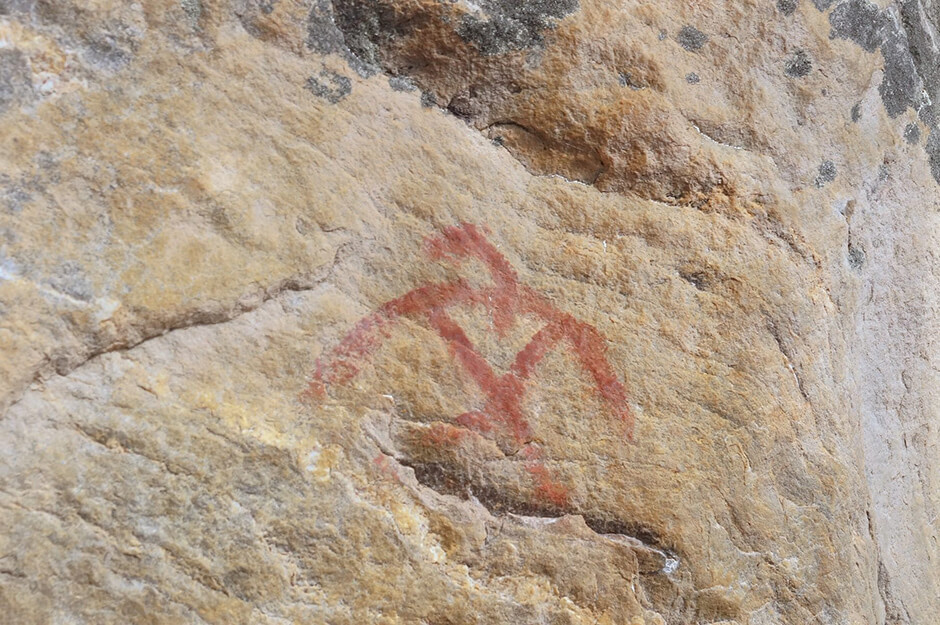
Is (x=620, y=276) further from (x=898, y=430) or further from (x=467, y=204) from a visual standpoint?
(x=898, y=430)

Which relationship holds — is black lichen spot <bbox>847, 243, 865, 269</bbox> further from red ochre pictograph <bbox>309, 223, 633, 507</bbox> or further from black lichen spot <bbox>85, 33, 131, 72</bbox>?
black lichen spot <bbox>85, 33, 131, 72</bbox>

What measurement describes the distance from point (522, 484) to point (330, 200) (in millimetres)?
907

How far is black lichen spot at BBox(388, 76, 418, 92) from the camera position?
2275mm

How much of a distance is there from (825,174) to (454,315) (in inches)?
50.0

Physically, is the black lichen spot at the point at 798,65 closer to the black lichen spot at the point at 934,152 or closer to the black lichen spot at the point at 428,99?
the black lichen spot at the point at 934,152

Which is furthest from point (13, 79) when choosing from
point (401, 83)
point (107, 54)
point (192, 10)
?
point (401, 83)

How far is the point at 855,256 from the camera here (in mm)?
2580

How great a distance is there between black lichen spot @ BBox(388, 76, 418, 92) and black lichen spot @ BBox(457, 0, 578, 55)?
0.63 ft

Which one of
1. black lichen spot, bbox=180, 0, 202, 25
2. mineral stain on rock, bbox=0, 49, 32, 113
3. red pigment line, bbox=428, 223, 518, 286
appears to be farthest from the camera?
red pigment line, bbox=428, 223, 518, 286

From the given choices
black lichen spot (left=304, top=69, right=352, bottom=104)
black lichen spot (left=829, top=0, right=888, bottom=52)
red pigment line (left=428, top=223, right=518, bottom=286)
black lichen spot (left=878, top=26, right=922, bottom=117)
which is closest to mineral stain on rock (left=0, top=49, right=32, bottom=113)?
black lichen spot (left=304, top=69, right=352, bottom=104)

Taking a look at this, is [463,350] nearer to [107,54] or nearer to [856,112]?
[107,54]

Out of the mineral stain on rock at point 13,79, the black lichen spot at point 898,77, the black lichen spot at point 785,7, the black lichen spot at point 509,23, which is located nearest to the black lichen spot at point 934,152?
the black lichen spot at point 898,77

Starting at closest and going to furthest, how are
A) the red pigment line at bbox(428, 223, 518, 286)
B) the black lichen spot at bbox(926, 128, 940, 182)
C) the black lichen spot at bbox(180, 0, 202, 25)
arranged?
the black lichen spot at bbox(180, 0, 202, 25)
the red pigment line at bbox(428, 223, 518, 286)
the black lichen spot at bbox(926, 128, 940, 182)

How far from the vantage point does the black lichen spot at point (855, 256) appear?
2.57 metres
